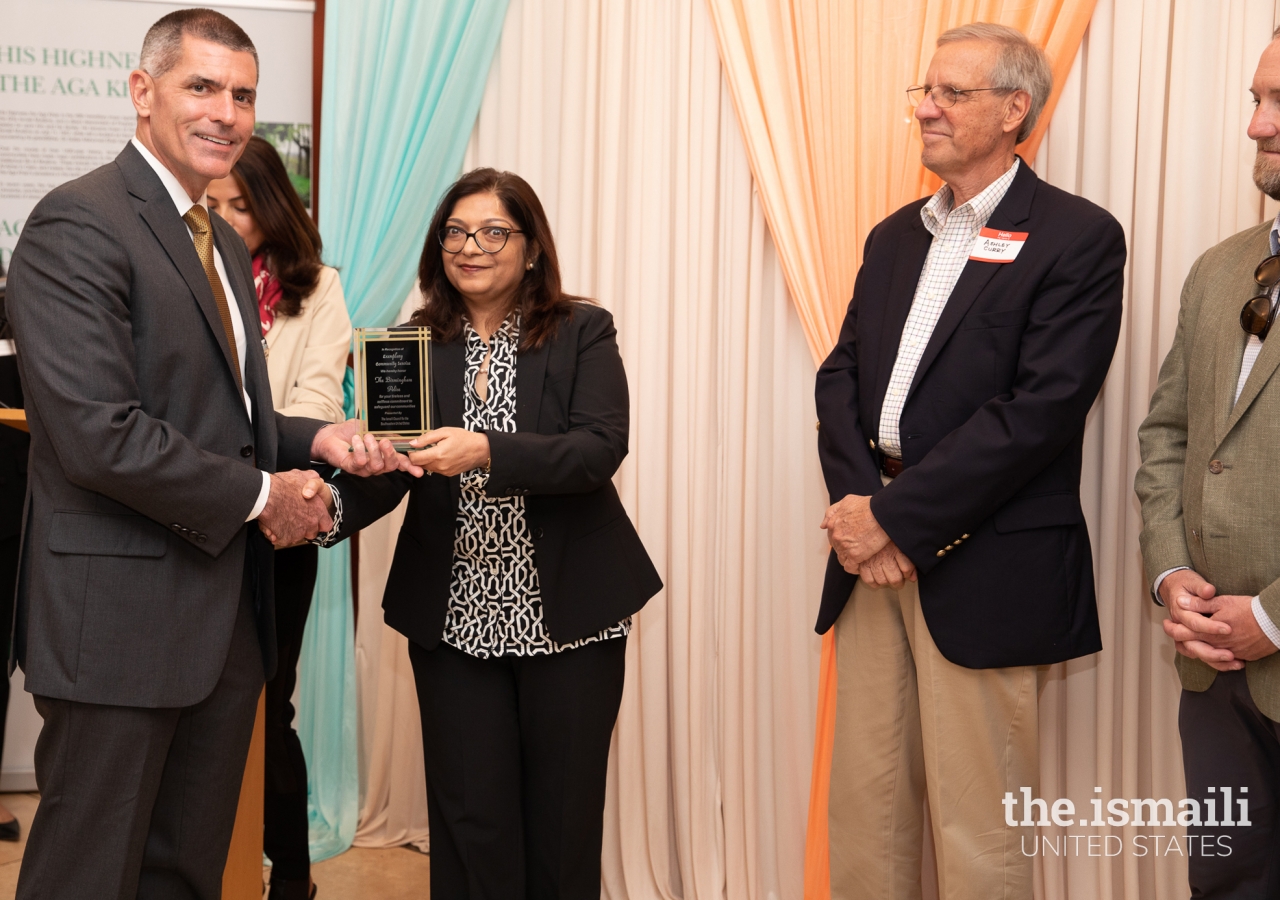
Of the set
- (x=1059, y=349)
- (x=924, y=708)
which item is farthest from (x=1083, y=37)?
(x=924, y=708)

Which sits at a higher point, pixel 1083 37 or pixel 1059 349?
Result: pixel 1083 37

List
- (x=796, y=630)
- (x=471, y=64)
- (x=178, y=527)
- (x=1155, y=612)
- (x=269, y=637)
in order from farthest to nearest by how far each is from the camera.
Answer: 1. (x=471, y=64)
2. (x=796, y=630)
3. (x=1155, y=612)
4. (x=269, y=637)
5. (x=178, y=527)

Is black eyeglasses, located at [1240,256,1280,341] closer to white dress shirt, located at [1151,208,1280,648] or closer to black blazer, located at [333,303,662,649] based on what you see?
white dress shirt, located at [1151,208,1280,648]

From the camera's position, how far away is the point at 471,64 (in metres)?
3.63

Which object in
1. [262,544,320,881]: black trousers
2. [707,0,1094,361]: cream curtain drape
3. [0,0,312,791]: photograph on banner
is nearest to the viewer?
[262,544,320,881]: black trousers

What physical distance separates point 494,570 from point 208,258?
35.0 inches

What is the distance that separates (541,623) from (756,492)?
1213 mm

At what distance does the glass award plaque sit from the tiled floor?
1.84 m

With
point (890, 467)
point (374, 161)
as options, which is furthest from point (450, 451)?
point (374, 161)

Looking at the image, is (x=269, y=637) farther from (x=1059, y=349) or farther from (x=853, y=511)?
(x=1059, y=349)

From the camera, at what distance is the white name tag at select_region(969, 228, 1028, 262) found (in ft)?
7.70

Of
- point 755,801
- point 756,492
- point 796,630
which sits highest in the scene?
point 756,492

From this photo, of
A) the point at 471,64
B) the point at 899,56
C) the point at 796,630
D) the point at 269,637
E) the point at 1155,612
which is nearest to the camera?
the point at 269,637

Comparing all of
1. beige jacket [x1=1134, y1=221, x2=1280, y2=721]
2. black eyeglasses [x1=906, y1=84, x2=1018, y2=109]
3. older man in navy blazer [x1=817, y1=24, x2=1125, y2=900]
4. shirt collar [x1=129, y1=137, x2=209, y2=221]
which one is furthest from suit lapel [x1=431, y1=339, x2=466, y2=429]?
beige jacket [x1=1134, y1=221, x2=1280, y2=721]
